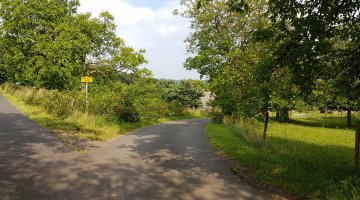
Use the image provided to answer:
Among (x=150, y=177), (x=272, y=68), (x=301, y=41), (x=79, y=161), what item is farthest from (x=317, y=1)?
(x=79, y=161)

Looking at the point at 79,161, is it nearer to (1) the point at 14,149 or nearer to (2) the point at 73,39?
(1) the point at 14,149

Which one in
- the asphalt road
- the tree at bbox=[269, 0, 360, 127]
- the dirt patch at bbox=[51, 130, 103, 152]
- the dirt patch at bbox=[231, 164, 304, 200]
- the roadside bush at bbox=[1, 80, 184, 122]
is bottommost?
the dirt patch at bbox=[231, 164, 304, 200]

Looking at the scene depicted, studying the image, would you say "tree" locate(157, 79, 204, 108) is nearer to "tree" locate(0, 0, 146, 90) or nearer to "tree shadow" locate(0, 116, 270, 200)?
"tree" locate(0, 0, 146, 90)

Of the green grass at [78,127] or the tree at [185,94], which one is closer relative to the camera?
the green grass at [78,127]

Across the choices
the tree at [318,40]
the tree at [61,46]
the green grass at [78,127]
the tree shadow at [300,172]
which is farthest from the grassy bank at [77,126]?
the tree at [318,40]

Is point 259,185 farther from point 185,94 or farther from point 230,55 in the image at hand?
point 185,94

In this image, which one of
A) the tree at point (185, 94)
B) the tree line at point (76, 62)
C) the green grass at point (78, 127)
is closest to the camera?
the green grass at point (78, 127)

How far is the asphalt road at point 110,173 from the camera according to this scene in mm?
7121

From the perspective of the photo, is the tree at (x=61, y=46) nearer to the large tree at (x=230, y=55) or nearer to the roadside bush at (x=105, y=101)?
the roadside bush at (x=105, y=101)

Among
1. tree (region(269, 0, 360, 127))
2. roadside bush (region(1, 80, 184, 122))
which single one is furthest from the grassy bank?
tree (region(269, 0, 360, 127))

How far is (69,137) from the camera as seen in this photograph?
1466 cm

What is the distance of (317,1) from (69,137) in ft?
35.8

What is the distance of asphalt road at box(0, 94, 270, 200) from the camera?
7.12 metres

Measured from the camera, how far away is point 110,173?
29.1 ft
